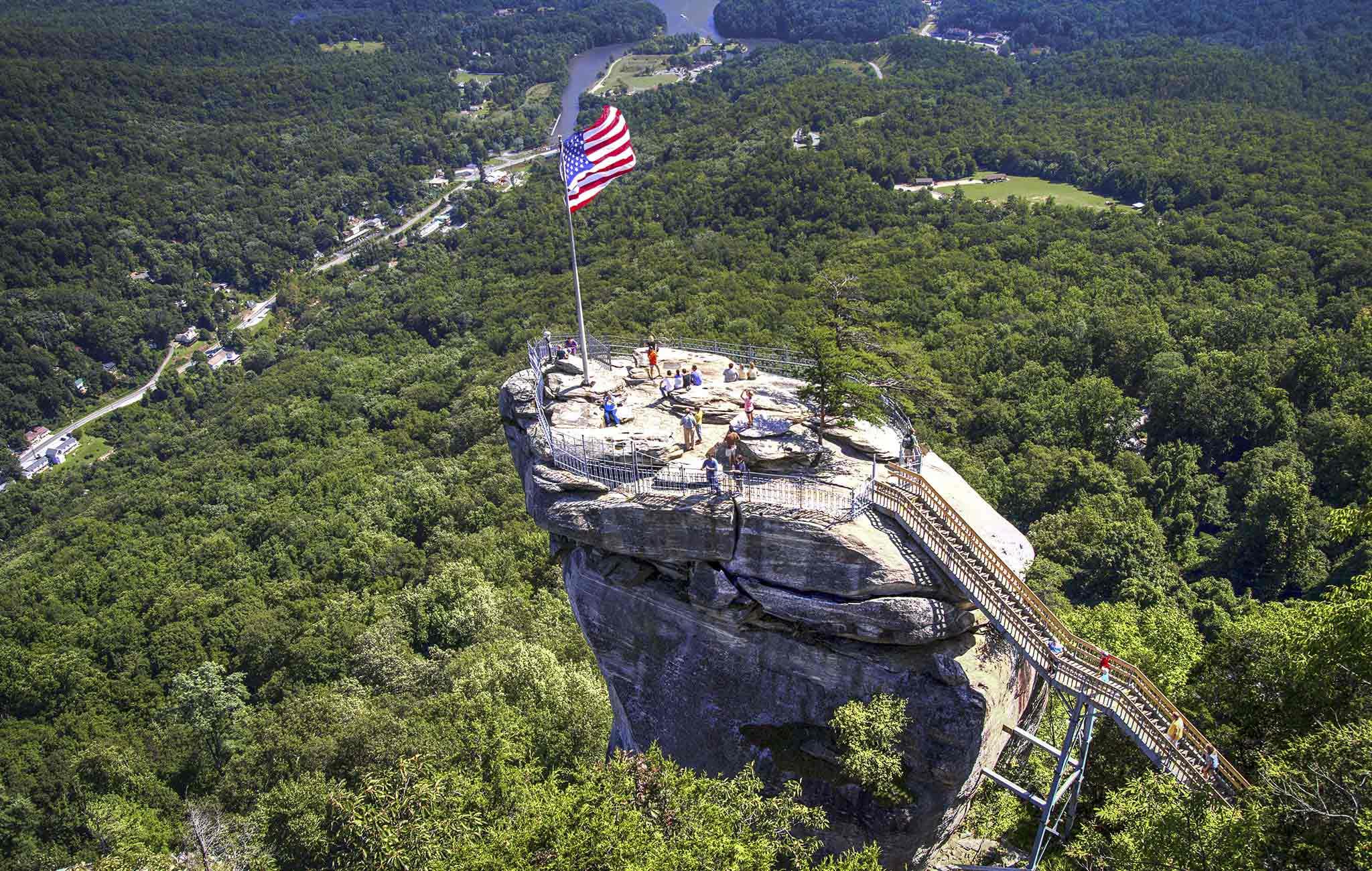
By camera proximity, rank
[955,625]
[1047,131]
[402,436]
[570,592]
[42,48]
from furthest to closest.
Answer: [42,48] → [1047,131] → [402,436] → [570,592] → [955,625]

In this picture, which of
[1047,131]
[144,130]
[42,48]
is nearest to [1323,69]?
[1047,131]

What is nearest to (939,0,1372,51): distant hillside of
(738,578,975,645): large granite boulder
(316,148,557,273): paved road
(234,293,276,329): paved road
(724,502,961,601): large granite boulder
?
(316,148,557,273): paved road

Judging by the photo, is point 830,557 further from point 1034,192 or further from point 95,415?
Answer: point 95,415

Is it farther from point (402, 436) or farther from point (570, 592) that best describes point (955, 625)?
point (402, 436)

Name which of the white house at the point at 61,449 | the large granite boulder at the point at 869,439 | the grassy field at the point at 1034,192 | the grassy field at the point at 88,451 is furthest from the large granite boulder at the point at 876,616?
the white house at the point at 61,449

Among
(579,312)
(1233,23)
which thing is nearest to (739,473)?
(579,312)
